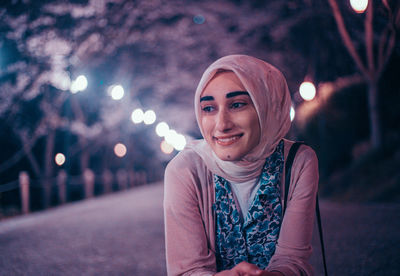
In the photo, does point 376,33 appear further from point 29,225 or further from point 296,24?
point 29,225

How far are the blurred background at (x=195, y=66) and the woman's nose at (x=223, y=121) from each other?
7.63 meters

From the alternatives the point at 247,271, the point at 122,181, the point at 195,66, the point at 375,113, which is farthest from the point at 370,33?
the point at 122,181

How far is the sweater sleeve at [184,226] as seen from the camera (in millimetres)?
1853

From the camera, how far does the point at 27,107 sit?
47.6 feet

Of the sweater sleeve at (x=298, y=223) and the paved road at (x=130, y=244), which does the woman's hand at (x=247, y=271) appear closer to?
the sweater sleeve at (x=298, y=223)

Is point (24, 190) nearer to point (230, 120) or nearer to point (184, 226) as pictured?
point (184, 226)

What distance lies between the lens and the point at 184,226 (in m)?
1.90

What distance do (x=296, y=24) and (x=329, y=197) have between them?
6339mm

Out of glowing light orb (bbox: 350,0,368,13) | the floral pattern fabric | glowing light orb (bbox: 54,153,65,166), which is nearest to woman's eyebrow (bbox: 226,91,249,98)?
the floral pattern fabric

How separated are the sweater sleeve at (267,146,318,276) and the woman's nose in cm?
48

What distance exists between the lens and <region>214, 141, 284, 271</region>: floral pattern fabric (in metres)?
1.93

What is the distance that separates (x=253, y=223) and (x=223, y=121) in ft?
1.95

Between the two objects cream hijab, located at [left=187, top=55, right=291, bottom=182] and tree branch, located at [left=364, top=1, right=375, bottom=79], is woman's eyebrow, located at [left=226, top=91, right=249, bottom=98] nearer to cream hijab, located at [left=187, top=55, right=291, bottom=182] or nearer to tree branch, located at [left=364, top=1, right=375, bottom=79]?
cream hijab, located at [left=187, top=55, right=291, bottom=182]

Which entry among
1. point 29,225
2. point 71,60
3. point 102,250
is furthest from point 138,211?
point 71,60
